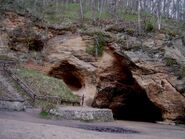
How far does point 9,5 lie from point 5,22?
2455mm

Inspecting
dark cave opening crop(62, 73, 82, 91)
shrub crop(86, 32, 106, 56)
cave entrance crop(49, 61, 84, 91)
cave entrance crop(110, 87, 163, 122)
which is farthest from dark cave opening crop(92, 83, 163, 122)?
shrub crop(86, 32, 106, 56)

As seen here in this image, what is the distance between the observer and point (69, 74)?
38938 mm

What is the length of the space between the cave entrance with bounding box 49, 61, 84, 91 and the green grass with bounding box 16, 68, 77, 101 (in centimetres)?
309

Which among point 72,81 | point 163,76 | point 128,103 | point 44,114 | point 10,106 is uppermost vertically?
point 163,76

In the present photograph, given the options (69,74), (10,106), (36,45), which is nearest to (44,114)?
(10,106)

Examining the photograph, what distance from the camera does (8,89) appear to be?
29438 millimetres

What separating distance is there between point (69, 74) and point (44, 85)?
250 inches

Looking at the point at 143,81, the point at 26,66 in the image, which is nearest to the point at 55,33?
the point at 26,66

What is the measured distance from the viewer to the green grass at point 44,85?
32.1 meters

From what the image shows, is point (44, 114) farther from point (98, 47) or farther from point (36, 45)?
point (36, 45)

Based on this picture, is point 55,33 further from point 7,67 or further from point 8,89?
point 8,89

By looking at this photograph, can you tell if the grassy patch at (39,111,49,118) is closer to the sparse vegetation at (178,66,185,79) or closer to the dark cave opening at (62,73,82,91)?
the dark cave opening at (62,73,82,91)

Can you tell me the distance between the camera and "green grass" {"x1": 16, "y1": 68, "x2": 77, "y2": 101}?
32.1m

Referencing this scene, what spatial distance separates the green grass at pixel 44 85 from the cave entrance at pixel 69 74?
309 cm
